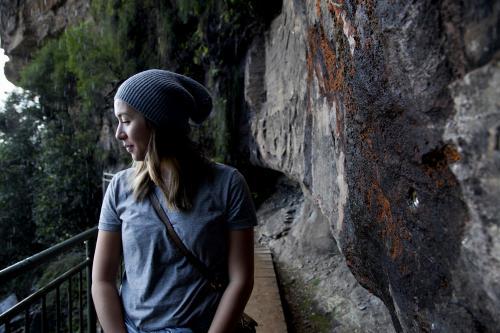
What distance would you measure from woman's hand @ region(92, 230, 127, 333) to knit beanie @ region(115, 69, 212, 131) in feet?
1.46

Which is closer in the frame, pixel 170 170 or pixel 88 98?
pixel 170 170

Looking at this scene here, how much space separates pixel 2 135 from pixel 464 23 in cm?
1322

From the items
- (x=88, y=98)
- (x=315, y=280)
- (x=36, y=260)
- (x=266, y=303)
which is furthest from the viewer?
(x=88, y=98)

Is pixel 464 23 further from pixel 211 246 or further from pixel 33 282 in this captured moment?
pixel 33 282

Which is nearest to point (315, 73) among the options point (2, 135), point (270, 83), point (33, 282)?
point (270, 83)

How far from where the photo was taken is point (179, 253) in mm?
1258

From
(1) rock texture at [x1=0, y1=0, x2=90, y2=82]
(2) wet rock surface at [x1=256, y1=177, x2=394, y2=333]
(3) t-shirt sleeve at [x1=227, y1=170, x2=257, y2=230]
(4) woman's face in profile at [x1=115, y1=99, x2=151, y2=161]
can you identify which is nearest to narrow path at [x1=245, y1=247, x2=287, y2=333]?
(2) wet rock surface at [x1=256, y1=177, x2=394, y2=333]

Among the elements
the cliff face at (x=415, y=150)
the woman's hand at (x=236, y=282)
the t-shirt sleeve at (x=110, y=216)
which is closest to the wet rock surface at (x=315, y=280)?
the cliff face at (x=415, y=150)

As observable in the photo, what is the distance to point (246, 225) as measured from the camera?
1.29 meters

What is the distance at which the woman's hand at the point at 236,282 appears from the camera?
4.10 ft

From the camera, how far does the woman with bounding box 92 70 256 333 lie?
125 centimetres

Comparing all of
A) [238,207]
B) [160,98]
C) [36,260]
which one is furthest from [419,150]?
[36,260]

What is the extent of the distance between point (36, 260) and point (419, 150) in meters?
1.58

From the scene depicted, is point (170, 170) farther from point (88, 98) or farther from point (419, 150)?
point (88, 98)
